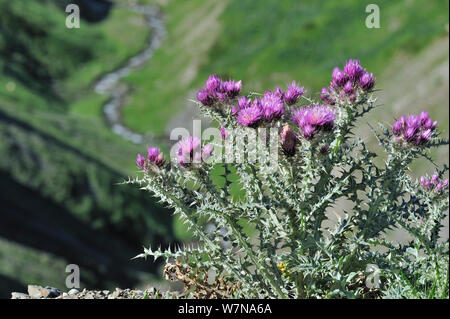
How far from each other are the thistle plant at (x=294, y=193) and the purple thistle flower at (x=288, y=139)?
0.01 m

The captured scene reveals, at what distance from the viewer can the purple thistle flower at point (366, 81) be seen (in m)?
7.21

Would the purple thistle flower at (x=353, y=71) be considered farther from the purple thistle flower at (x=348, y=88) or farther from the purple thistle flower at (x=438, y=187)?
the purple thistle flower at (x=438, y=187)

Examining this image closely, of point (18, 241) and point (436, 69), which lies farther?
point (436, 69)

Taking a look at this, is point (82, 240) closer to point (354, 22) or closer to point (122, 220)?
point (122, 220)

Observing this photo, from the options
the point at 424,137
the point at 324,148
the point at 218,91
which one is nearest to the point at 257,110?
the point at 218,91

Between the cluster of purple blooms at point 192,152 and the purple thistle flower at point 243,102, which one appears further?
the purple thistle flower at point 243,102

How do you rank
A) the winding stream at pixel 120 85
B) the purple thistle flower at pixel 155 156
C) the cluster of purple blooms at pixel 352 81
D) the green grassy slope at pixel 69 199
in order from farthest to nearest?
1. the winding stream at pixel 120 85
2. the green grassy slope at pixel 69 199
3. the cluster of purple blooms at pixel 352 81
4. the purple thistle flower at pixel 155 156

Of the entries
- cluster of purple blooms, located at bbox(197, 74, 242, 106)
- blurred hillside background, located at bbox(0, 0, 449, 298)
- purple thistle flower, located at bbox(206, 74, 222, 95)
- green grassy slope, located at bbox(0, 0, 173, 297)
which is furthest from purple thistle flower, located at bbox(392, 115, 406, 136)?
green grassy slope, located at bbox(0, 0, 173, 297)

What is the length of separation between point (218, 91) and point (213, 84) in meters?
0.12

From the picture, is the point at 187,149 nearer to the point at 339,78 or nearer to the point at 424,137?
the point at 339,78

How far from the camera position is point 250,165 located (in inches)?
279
